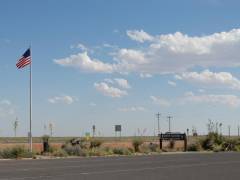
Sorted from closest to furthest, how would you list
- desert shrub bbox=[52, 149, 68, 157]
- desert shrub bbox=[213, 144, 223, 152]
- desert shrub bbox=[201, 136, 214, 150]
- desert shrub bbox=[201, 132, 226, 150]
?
desert shrub bbox=[52, 149, 68, 157] → desert shrub bbox=[213, 144, 223, 152] → desert shrub bbox=[201, 136, 214, 150] → desert shrub bbox=[201, 132, 226, 150]

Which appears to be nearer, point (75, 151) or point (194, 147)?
point (75, 151)

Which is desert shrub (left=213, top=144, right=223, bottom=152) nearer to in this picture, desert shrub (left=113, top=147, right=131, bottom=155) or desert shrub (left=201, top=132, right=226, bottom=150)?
desert shrub (left=201, top=132, right=226, bottom=150)

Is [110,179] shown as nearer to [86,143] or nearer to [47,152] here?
[47,152]

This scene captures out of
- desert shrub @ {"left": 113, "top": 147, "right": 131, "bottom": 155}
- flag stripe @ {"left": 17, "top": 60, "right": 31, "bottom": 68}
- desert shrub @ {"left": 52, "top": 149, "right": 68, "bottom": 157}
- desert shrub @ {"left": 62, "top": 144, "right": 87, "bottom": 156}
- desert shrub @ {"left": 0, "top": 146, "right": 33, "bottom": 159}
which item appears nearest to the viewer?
desert shrub @ {"left": 0, "top": 146, "right": 33, "bottom": 159}

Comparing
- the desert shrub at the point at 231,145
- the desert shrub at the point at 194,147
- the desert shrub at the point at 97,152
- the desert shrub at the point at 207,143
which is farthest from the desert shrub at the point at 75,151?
the desert shrub at the point at 207,143

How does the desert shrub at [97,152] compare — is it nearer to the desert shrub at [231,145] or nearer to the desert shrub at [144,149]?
the desert shrub at [144,149]

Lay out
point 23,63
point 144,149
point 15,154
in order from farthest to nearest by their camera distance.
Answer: point 144,149 < point 23,63 < point 15,154

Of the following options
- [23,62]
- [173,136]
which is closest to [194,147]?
[173,136]

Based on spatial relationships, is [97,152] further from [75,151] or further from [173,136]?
[173,136]

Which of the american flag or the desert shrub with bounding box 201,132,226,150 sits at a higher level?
the american flag

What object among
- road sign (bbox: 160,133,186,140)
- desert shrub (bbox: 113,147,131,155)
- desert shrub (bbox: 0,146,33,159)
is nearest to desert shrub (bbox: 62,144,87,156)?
desert shrub (bbox: 113,147,131,155)

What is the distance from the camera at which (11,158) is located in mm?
43531

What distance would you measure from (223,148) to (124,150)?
14388 mm

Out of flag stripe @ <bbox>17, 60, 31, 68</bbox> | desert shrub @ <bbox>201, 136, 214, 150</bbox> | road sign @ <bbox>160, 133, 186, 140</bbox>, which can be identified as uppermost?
flag stripe @ <bbox>17, 60, 31, 68</bbox>
